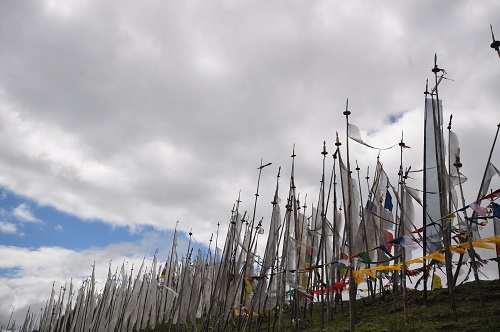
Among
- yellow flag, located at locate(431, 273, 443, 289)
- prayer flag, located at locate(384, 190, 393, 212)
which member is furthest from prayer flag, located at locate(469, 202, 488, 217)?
yellow flag, located at locate(431, 273, 443, 289)

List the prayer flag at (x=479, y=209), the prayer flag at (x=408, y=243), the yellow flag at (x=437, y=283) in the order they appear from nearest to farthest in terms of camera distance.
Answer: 1. the prayer flag at (x=479, y=209)
2. the prayer flag at (x=408, y=243)
3. the yellow flag at (x=437, y=283)

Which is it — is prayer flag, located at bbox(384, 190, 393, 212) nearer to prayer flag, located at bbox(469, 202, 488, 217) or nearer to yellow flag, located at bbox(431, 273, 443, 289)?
yellow flag, located at bbox(431, 273, 443, 289)

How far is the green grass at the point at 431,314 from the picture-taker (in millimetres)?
7910

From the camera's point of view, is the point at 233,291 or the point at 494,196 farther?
the point at 233,291

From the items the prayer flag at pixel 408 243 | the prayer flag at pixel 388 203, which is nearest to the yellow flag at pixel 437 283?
the prayer flag at pixel 388 203

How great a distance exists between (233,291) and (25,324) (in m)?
26.3

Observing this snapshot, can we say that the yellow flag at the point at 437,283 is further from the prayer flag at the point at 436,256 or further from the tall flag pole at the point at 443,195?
the prayer flag at the point at 436,256

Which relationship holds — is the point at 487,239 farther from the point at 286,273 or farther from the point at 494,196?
the point at 286,273

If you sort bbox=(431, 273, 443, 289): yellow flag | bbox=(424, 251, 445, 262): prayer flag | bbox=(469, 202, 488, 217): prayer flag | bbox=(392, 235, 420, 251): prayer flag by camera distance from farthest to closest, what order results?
bbox=(431, 273, 443, 289): yellow flag, bbox=(424, 251, 445, 262): prayer flag, bbox=(392, 235, 420, 251): prayer flag, bbox=(469, 202, 488, 217): prayer flag

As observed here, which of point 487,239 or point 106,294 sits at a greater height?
point 487,239

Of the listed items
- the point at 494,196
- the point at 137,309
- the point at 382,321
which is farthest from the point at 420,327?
the point at 137,309

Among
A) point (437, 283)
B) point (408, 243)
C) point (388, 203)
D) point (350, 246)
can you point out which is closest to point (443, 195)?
point (408, 243)

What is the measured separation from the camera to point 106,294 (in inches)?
779

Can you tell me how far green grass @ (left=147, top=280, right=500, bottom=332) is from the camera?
7910 mm
